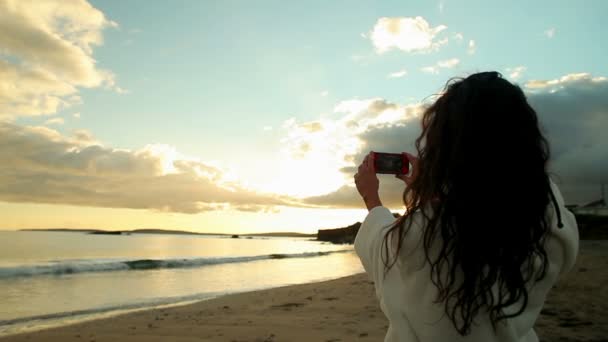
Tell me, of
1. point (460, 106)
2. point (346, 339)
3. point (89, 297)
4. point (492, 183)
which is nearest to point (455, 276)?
point (492, 183)

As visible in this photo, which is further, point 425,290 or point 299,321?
point 299,321

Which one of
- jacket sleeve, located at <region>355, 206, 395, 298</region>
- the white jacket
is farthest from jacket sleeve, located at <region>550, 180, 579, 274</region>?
jacket sleeve, located at <region>355, 206, 395, 298</region>

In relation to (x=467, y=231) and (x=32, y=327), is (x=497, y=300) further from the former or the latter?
(x=32, y=327)

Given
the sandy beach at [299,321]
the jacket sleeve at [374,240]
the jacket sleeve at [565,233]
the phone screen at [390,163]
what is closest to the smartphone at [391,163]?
the phone screen at [390,163]

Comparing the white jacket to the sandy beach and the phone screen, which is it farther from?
the sandy beach

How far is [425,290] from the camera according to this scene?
1.39 m

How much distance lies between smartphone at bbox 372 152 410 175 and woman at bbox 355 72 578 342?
0.96 feet

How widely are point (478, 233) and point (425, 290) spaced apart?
240 mm

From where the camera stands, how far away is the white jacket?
1380 millimetres

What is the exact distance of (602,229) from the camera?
33.2 metres

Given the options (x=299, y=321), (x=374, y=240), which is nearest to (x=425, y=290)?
(x=374, y=240)

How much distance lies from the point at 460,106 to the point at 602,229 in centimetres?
3861

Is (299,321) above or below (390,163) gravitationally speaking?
below

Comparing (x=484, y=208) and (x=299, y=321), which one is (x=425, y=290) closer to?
(x=484, y=208)
